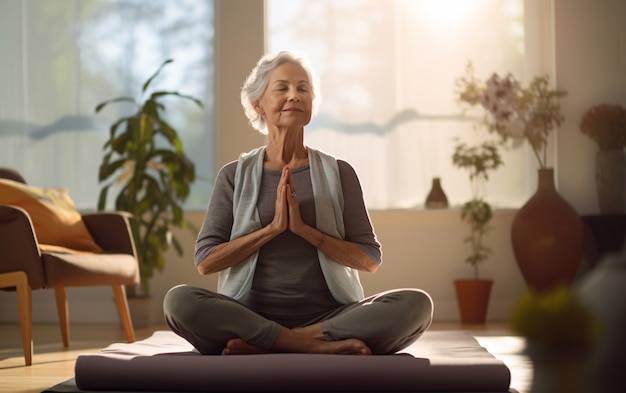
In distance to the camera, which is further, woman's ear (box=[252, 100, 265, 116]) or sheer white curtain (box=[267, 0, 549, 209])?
sheer white curtain (box=[267, 0, 549, 209])

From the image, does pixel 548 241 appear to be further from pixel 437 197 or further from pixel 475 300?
pixel 437 197

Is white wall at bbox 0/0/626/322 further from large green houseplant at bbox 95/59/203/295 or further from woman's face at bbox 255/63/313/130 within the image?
woman's face at bbox 255/63/313/130

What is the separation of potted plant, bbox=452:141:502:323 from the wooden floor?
0.18 meters

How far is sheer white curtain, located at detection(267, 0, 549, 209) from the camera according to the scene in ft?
17.5

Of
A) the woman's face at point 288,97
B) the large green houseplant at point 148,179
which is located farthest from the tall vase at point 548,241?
the woman's face at point 288,97

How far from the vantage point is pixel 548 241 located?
4.81 m

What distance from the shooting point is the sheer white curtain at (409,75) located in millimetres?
5348

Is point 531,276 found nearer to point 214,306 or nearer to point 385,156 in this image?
point 385,156

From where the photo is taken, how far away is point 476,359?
7.30ft

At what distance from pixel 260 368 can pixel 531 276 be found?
3.12 m

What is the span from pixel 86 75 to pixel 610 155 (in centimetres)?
324

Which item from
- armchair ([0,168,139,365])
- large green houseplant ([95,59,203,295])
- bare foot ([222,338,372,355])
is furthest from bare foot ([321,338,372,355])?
large green houseplant ([95,59,203,295])

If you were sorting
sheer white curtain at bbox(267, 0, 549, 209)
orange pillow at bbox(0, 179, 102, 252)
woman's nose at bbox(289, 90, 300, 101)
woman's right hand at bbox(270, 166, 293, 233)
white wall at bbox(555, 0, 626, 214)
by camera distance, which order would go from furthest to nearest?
sheer white curtain at bbox(267, 0, 549, 209), white wall at bbox(555, 0, 626, 214), orange pillow at bbox(0, 179, 102, 252), woman's nose at bbox(289, 90, 300, 101), woman's right hand at bbox(270, 166, 293, 233)

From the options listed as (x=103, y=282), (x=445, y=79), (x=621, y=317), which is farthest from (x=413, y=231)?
(x=621, y=317)
